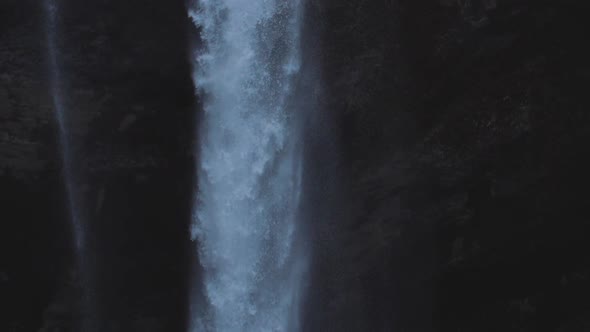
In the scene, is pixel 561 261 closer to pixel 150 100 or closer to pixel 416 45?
pixel 416 45

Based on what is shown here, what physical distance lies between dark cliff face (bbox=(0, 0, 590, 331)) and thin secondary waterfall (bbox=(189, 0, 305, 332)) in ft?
1.06

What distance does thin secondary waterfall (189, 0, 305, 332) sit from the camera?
9.32 metres

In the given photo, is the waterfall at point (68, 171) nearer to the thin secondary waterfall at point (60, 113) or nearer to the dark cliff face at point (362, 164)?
the thin secondary waterfall at point (60, 113)

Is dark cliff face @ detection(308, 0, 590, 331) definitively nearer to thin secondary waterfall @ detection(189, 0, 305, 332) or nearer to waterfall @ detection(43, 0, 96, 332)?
thin secondary waterfall @ detection(189, 0, 305, 332)

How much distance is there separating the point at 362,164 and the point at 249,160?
1.73m

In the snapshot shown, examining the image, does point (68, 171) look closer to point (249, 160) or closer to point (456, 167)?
point (249, 160)

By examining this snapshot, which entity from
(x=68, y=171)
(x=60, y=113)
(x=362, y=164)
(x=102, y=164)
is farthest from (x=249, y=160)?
(x=60, y=113)

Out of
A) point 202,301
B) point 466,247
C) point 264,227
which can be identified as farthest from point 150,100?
point 466,247

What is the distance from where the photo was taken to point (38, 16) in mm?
9289

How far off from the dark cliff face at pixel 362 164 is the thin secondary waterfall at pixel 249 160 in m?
0.32

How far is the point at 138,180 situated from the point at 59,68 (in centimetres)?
211

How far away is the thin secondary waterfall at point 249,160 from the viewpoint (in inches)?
367

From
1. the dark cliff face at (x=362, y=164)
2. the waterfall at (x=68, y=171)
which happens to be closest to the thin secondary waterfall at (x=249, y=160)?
the dark cliff face at (x=362, y=164)

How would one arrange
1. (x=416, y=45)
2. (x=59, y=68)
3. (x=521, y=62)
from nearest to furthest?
(x=521, y=62) < (x=416, y=45) < (x=59, y=68)
